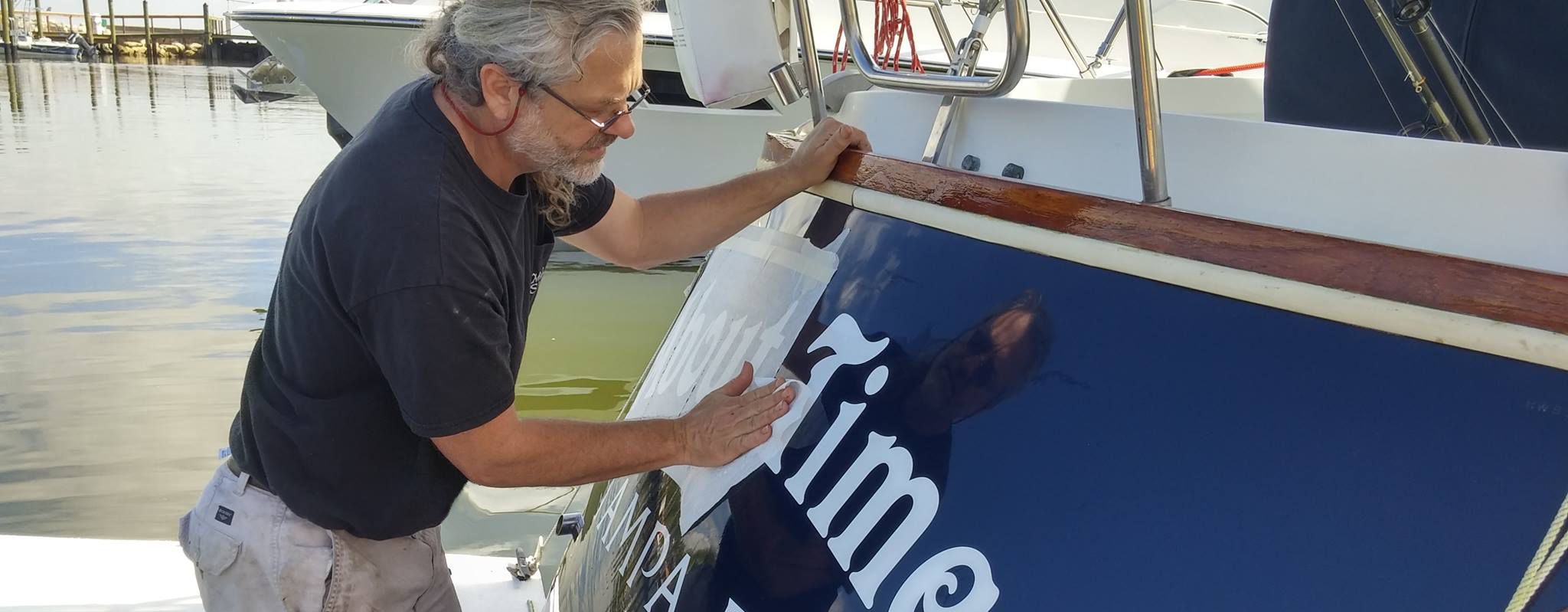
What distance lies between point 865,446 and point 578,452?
45 cm

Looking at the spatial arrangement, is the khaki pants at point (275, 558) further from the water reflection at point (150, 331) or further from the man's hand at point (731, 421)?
the water reflection at point (150, 331)

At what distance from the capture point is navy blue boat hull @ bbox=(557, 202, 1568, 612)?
849mm

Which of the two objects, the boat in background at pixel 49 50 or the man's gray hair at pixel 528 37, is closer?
the man's gray hair at pixel 528 37

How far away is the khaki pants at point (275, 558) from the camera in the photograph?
5.57ft

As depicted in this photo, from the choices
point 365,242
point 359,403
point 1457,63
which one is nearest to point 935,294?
point 365,242

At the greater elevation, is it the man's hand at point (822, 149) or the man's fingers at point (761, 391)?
the man's hand at point (822, 149)

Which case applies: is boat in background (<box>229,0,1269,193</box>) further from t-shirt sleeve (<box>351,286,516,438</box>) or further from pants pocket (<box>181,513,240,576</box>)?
t-shirt sleeve (<box>351,286,516,438</box>)

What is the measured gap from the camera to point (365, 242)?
140 cm

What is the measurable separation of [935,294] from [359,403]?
801 mm

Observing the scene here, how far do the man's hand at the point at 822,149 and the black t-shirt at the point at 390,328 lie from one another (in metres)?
0.39

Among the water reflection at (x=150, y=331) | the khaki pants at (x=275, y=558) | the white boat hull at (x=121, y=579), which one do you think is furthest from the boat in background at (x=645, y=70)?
the khaki pants at (x=275, y=558)

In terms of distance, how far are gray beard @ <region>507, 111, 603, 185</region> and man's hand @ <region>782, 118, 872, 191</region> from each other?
291 mm

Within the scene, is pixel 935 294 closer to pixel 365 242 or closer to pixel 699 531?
pixel 699 531

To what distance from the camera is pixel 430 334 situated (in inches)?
54.2
